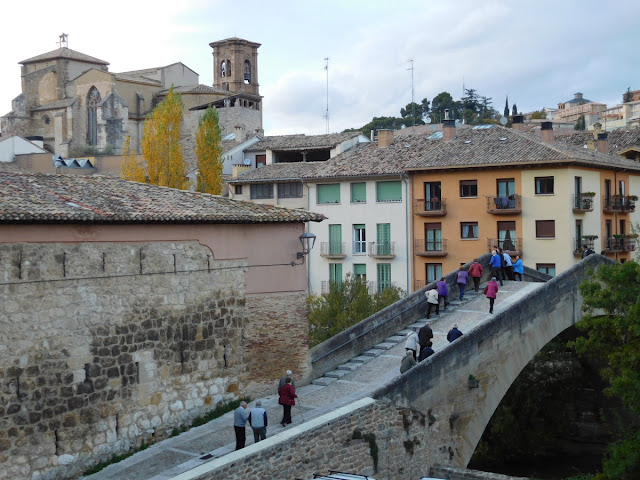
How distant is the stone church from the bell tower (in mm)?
9791

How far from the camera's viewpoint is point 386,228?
4369cm

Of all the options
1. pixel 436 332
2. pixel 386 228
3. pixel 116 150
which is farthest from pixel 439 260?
pixel 116 150

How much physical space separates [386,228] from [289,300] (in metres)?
25.8

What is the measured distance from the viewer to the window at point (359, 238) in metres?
44.3

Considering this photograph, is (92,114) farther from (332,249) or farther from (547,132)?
(547,132)

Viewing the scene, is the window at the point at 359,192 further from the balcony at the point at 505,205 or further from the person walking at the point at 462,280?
the person walking at the point at 462,280

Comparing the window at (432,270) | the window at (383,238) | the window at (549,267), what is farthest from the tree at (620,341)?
the window at (383,238)

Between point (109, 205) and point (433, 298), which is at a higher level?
point (109, 205)

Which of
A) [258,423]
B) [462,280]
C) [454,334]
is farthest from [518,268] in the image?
[258,423]

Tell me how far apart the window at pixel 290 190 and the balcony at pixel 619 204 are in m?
15.6

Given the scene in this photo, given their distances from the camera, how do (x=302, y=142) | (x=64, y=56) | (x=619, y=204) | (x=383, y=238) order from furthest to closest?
(x=64, y=56) → (x=302, y=142) → (x=383, y=238) → (x=619, y=204)

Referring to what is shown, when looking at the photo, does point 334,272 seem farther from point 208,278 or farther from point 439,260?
point 208,278

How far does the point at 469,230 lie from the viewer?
41438 millimetres

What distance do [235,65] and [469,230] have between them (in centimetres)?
6642
